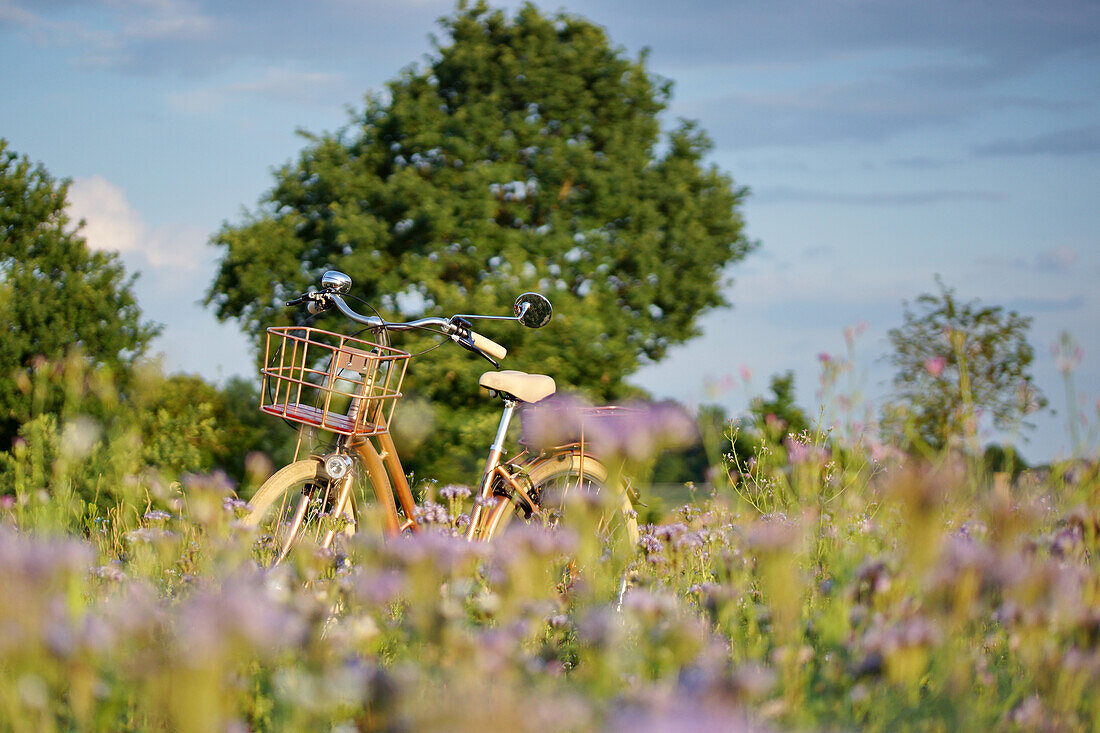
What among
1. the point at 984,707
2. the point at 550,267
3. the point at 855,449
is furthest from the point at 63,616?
the point at 550,267

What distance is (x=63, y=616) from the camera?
6.01 feet

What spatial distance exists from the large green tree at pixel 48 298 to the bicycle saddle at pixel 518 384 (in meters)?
9.88

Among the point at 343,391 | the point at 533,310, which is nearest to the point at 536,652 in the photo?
the point at 343,391

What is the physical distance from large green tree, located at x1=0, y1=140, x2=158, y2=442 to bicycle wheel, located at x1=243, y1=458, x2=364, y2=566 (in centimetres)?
955

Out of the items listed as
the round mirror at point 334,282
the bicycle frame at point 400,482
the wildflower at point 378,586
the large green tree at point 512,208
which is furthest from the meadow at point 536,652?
the large green tree at point 512,208

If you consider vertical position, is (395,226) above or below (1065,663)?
above

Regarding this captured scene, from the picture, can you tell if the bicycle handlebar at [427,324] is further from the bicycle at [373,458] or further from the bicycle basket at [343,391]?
the bicycle basket at [343,391]

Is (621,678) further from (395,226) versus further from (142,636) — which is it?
(395,226)

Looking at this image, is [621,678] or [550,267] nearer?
[621,678]

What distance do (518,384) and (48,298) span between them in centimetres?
1164

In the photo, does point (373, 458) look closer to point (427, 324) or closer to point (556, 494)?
point (427, 324)

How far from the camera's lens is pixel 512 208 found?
12266mm

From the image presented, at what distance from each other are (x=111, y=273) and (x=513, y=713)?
1430 cm

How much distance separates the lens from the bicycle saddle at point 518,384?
416 centimetres
